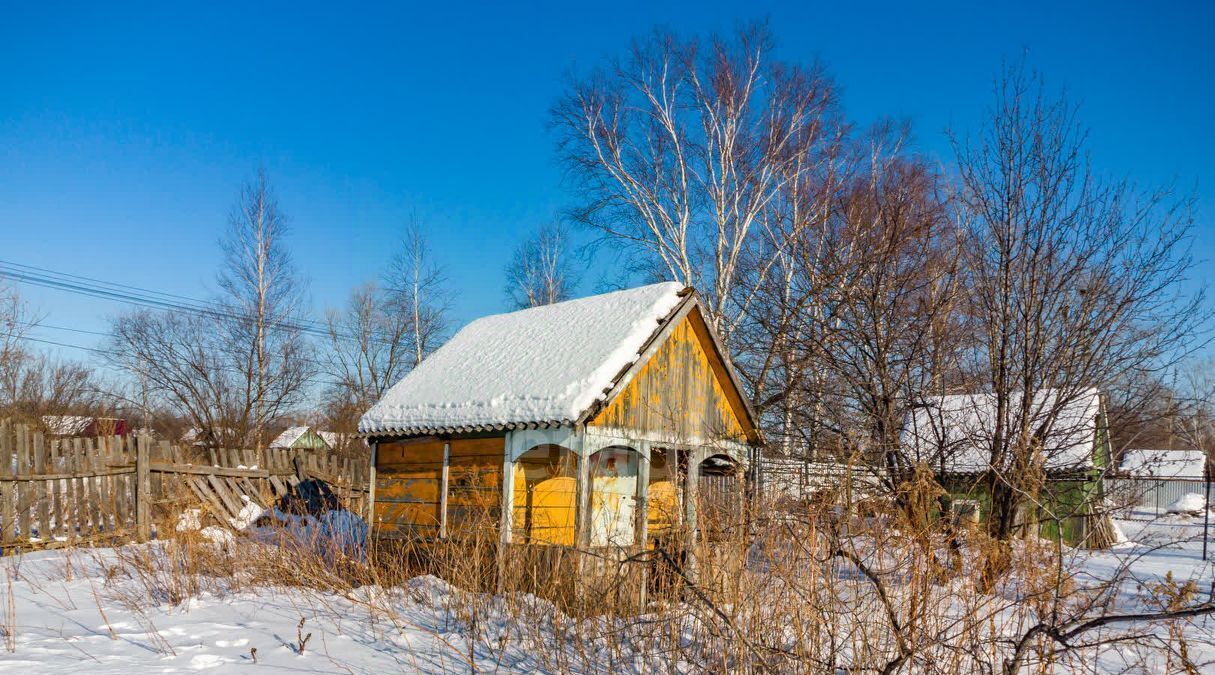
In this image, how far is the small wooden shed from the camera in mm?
9414

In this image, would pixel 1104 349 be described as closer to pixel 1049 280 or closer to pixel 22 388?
pixel 1049 280

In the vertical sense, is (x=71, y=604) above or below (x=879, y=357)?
below

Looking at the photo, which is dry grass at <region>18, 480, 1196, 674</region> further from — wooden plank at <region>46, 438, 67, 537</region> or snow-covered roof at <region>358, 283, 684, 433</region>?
wooden plank at <region>46, 438, 67, 537</region>

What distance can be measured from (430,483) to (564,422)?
2706mm

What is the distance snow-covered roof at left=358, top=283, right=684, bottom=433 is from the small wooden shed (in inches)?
0.9

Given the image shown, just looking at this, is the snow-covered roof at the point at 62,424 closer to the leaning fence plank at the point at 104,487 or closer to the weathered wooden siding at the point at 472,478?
the leaning fence plank at the point at 104,487

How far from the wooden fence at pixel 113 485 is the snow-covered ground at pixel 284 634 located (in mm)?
1303

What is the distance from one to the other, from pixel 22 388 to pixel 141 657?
27.5m

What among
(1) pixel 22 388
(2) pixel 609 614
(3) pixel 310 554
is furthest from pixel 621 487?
(1) pixel 22 388

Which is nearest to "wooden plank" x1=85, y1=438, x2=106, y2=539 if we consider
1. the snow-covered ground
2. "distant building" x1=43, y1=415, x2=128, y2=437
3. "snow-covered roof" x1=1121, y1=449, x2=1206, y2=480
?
the snow-covered ground

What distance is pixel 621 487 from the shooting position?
1216 centimetres

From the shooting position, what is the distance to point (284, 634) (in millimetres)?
6738

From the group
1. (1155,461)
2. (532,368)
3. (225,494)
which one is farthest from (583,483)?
(225,494)

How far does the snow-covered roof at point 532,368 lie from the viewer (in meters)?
9.47
